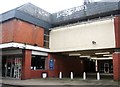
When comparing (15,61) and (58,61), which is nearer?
(15,61)

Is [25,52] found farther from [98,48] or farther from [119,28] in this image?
[119,28]

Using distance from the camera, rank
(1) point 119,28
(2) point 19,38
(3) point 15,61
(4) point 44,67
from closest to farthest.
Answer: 1. (1) point 119,28
2. (2) point 19,38
3. (3) point 15,61
4. (4) point 44,67

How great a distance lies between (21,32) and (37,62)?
17.6ft

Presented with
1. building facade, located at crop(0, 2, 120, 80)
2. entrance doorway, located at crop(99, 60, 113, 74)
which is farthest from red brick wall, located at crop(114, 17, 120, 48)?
entrance doorway, located at crop(99, 60, 113, 74)

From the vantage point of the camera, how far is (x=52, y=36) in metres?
27.1

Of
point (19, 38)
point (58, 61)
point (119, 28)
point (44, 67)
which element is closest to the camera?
point (119, 28)

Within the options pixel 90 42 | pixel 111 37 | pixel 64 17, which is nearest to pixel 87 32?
pixel 90 42

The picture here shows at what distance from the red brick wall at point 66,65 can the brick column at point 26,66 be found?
450cm

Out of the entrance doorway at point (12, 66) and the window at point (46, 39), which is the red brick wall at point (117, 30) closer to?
the window at point (46, 39)

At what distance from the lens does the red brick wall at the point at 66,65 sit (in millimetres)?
27642

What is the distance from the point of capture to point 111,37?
2108cm

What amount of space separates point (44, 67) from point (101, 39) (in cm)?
962

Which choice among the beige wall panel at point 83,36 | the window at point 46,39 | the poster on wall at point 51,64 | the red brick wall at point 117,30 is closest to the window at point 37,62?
the poster on wall at point 51,64

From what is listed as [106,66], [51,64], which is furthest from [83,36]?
[106,66]
